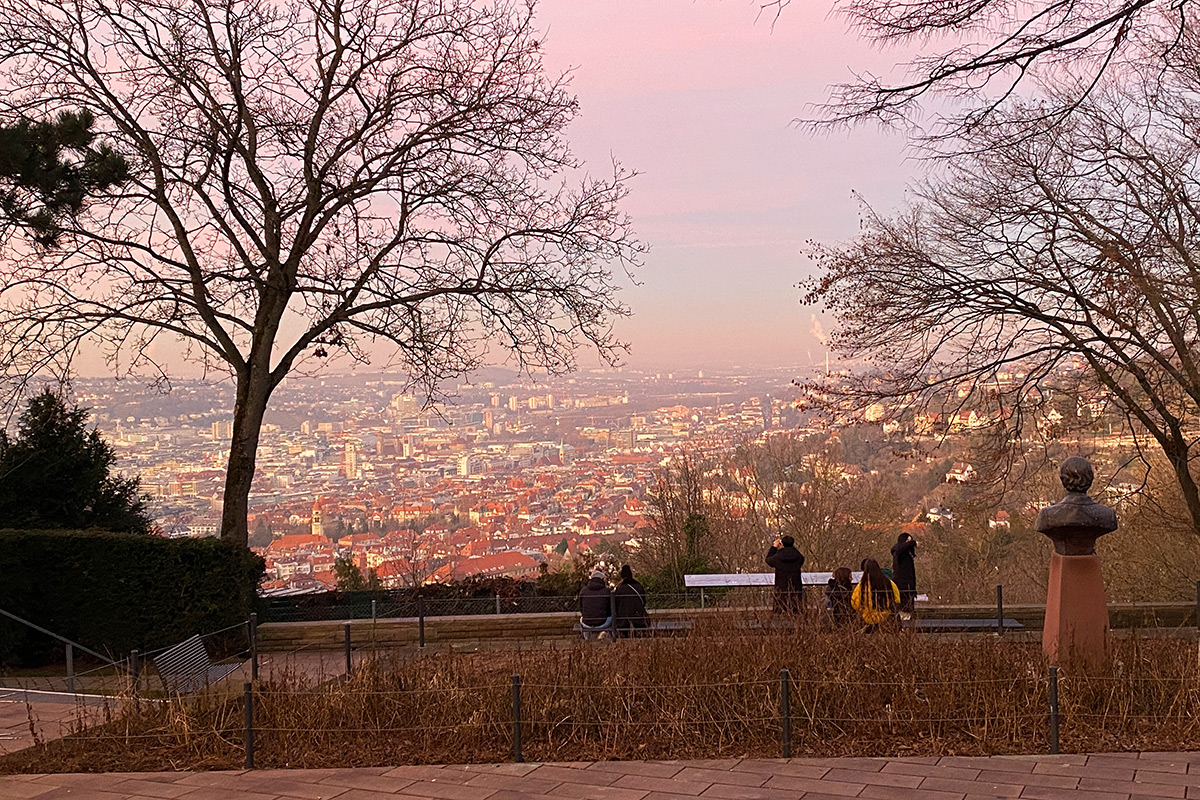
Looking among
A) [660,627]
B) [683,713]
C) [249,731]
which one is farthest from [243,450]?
[683,713]

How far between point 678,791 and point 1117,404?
11.6 metres

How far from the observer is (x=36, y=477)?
627 inches

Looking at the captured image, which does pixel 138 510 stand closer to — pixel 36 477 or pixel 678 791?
pixel 36 477

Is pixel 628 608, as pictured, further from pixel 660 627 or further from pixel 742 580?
pixel 742 580

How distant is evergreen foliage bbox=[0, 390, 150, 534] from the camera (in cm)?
1565

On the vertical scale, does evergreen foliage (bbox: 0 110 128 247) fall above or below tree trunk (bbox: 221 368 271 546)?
above

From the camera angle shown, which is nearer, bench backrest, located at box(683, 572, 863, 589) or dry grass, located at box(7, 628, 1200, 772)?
dry grass, located at box(7, 628, 1200, 772)

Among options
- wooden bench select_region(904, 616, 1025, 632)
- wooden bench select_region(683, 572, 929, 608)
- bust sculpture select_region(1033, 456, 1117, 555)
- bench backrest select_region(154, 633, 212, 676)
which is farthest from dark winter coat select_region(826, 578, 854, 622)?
bench backrest select_region(154, 633, 212, 676)

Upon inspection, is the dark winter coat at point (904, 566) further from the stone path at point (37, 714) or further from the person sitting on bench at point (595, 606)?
the stone path at point (37, 714)

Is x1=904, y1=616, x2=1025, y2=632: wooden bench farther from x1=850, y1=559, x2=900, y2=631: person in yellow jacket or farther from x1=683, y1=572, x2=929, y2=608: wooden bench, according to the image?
x1=683, y1=572, x2=929, y2=608: wooden bench

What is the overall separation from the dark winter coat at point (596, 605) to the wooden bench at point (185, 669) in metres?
4.08

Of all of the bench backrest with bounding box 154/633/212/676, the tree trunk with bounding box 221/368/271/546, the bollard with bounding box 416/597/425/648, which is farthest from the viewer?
the tree trunk with bounding box 221/368/271/546

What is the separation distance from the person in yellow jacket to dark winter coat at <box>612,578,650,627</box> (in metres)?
2.56

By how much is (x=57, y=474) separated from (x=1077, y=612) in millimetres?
13921
